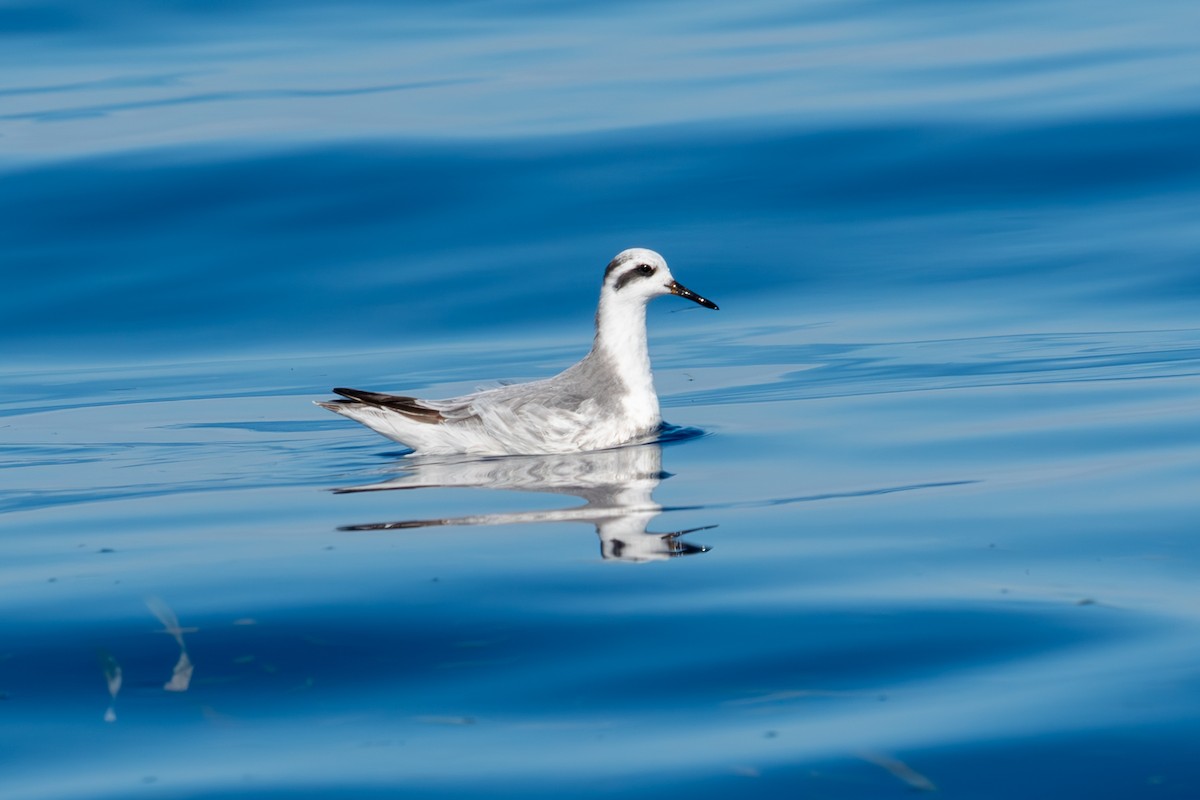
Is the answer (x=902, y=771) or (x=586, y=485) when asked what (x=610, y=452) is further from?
(x=902, y=771)

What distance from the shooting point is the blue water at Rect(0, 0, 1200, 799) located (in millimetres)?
4918

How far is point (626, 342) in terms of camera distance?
10.8m

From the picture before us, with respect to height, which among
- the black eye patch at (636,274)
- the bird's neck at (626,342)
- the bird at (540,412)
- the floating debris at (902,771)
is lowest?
the floating debris at (902,771)

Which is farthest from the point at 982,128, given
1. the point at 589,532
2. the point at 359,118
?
the point at 589,532

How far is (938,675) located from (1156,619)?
2.83 feet

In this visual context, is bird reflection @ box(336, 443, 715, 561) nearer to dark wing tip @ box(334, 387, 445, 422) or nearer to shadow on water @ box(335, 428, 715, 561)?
shadow on water @ box(335, 428, 715, 561)

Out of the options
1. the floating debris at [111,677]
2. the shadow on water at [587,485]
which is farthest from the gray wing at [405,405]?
the floating debris at [111,677]

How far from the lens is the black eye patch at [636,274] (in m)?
11.1

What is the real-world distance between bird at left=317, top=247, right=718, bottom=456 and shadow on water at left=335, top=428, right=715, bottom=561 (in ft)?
0.48

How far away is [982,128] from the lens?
17156mm

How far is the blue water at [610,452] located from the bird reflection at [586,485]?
0.16ft

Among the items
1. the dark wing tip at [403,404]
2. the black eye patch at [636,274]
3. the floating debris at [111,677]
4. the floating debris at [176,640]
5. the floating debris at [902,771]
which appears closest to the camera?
the floating debris at [902,771]

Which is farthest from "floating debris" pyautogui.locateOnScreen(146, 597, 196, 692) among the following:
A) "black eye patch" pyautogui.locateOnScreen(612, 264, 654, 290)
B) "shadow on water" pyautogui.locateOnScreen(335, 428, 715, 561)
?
"black eye patch" pyautogui.locateOnScreen(612, 264, 654, 290)

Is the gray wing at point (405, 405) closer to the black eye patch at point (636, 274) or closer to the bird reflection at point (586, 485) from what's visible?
the bird reflection at point (586, 485)
